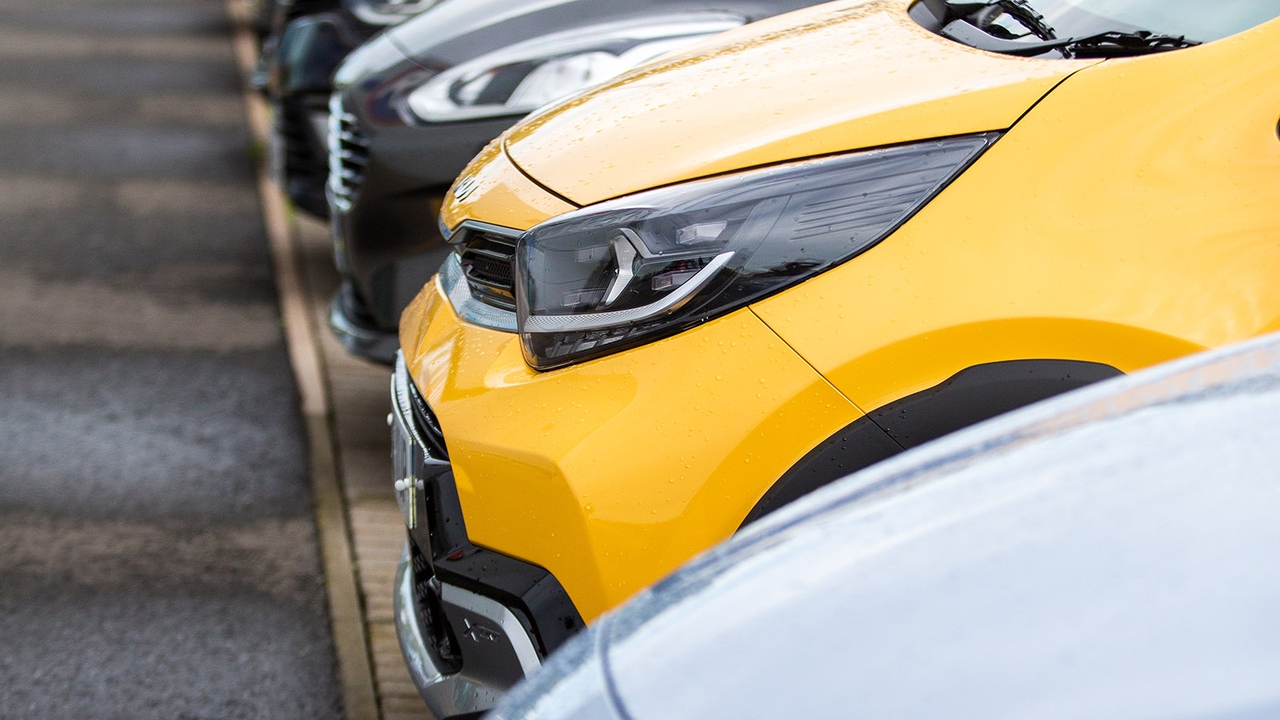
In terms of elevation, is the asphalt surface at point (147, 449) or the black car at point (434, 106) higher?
the black car at point (434, 106)

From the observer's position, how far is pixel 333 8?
614 centimetres

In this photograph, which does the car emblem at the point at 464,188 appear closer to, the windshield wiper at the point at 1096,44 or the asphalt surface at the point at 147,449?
the windshield wiper at the point at 1096,44

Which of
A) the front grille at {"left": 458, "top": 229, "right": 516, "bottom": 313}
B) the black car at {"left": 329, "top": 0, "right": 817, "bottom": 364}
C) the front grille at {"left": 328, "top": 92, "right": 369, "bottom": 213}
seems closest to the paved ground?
the black car at {"left": 329, "top": 0, "right": 817, "bottom": 364}

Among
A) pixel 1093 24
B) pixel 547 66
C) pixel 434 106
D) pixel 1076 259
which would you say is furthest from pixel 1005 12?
pixel 434 106

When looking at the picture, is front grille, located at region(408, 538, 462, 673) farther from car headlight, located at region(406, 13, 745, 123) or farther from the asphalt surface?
car headlight, located at region(406, 13, 745, 123)

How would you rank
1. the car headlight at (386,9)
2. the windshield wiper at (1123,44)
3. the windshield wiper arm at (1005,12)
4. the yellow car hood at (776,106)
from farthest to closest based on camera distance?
the car headlight at (386,9)
the windshield wiper arm at (1005,12)
the windshield wiper at (1123,44)
the yellow car hood at (776,106)

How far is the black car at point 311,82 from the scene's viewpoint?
536cm

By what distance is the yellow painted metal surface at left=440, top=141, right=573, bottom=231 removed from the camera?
2199 mm

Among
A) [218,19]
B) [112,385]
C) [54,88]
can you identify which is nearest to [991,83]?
[112,385]

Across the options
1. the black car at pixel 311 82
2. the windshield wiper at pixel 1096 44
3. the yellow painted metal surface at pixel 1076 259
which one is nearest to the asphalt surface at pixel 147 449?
the black car at pixel 311 82

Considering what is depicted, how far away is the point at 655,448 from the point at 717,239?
0.35 metres

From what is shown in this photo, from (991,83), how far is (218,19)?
13802 millimetres

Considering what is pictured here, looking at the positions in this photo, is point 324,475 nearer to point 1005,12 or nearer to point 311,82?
point 311,82

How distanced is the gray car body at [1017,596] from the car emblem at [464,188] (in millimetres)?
1195
